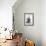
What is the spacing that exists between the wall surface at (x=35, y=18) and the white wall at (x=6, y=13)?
1.14 meters

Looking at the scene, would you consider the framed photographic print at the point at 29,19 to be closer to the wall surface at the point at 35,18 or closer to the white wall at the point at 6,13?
the wall surface at the point at 35,18

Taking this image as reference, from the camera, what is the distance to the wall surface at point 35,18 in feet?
18.5

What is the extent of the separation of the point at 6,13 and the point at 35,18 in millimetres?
1697

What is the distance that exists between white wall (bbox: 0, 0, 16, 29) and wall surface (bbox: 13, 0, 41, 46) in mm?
1142

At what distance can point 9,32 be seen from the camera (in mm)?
4266

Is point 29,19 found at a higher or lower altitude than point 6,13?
lower

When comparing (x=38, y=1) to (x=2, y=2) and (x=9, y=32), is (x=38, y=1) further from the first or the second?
(x=9, y=32)

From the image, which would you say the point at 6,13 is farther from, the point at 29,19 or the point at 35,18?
the point at 35,18

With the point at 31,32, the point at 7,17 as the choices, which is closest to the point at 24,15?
the point at 31,32

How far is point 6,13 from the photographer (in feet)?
14.8

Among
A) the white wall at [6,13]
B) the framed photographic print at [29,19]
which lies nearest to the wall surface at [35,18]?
the framed photographic print at [29,19]

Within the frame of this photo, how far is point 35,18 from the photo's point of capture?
5.67m

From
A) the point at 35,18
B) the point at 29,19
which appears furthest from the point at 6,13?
the point at 35,18

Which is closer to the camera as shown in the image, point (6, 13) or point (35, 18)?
point (6, 13)
